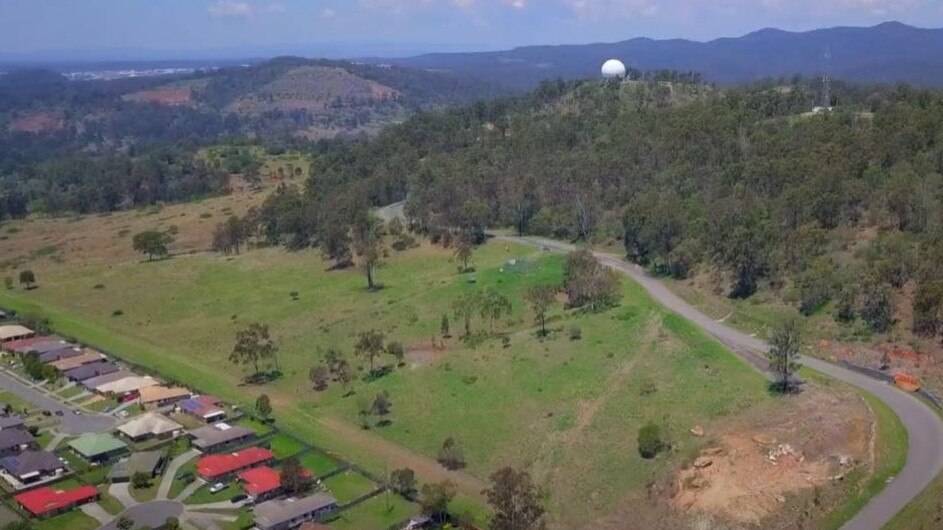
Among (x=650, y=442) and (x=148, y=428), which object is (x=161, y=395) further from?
(x=650, y=442)

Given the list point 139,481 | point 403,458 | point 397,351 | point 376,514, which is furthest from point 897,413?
point 139,481

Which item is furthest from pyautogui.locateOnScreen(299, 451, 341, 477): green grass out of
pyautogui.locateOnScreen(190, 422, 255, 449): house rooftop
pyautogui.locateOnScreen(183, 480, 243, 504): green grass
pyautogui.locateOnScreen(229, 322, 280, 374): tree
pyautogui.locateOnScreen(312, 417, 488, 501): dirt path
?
pyautogui.locateOnScreen(229, 322, 280, 374): tree

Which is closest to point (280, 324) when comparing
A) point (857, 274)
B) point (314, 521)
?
point (314, 521)

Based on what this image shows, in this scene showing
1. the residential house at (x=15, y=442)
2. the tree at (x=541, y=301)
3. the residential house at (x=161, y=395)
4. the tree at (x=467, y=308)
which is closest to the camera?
the residential house at (x=15, y=442)

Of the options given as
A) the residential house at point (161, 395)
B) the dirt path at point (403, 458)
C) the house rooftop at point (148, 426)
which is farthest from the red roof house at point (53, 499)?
the dirt path at point (403, 458)

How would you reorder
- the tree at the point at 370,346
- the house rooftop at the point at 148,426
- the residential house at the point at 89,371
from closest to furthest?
the house rooftop at the point at 148,426
the tree at the point at 370,346
the residential house at the point at 89,371

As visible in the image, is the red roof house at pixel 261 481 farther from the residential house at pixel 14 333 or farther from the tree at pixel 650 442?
the residential house at pixel 14 333
